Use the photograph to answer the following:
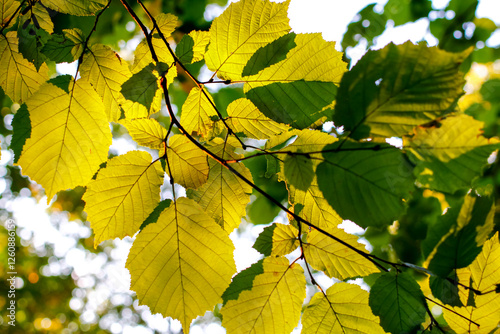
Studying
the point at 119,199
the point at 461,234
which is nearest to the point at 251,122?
the point at 119,199

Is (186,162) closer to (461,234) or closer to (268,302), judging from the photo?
(268,302)

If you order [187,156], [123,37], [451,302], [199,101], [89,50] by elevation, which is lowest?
[451,302]

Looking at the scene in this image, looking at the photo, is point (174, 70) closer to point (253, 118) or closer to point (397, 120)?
point (253, 118)

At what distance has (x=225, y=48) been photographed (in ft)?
2.25

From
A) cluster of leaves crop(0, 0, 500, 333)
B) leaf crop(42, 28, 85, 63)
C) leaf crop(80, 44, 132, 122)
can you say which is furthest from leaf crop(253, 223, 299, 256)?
leaf crop(42, 28, 85, 63)

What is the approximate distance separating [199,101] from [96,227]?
1.17 feet

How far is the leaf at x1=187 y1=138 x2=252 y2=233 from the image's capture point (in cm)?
75

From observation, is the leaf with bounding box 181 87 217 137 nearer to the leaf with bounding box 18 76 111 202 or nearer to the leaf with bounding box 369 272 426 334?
the leaf with bounding box 18 76 111 202

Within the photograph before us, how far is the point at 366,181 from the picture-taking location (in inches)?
18.7

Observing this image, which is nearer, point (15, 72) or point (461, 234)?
point (461, 234)

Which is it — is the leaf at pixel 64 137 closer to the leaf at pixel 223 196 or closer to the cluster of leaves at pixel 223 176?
the cluster of leaves at pixel 223 176

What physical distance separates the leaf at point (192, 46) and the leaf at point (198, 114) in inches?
3.3

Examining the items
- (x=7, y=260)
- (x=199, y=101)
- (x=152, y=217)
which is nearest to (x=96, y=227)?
(x=152, y=217)

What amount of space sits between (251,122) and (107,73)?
36 centimetres
